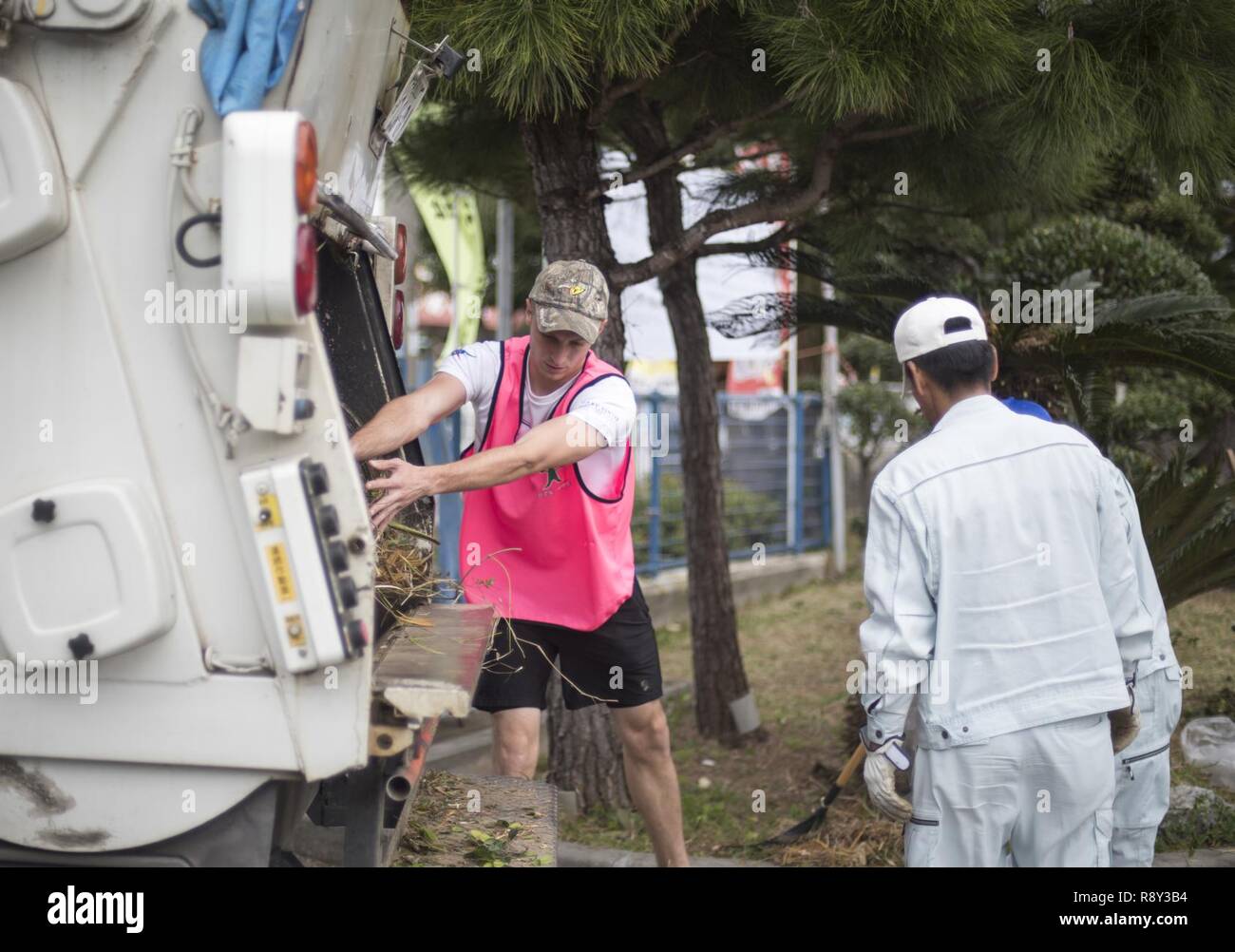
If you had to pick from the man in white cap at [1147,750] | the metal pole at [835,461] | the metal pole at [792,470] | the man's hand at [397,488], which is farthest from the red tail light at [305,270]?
the metal pole at [792,470]

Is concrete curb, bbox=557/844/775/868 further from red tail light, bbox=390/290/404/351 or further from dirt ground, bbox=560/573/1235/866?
red tail light, bbox=390/290/404/351

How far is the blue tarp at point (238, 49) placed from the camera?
226 cm

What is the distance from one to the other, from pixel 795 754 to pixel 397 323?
3.34 m

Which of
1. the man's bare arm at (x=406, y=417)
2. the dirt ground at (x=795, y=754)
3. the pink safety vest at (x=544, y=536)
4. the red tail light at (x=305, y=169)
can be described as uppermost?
the red tail light at (x=305, y=169)

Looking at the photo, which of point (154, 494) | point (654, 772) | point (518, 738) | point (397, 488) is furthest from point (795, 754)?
point (154, 494)

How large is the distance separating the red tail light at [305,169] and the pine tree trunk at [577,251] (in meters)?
2.51

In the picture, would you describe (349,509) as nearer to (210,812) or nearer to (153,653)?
(153,653)

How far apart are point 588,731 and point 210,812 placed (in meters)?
2.81

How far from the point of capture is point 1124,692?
262 centimetres

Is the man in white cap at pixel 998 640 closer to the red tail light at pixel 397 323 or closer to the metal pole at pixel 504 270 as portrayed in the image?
the red tail light at pixel 397 323

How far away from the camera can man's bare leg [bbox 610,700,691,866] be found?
153 inches

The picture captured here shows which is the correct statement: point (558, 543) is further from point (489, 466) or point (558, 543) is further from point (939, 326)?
point (939, 326)

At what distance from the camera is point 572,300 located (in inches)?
138

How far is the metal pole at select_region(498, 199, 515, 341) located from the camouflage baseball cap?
108 inches
